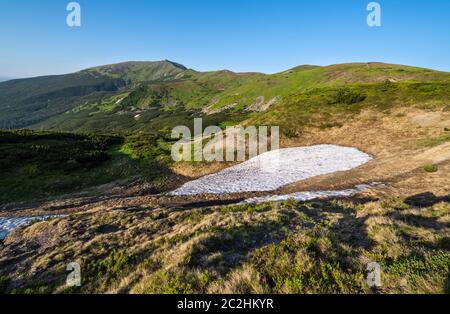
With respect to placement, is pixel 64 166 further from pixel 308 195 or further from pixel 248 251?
pixel 248 251

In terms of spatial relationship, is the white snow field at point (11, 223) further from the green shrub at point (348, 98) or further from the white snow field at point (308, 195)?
the green shrub at point (348, 98)

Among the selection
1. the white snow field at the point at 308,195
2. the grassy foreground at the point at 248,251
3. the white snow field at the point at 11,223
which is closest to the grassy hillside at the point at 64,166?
the white snow field at the point at 11,223

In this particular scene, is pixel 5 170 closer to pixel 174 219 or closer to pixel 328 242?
pixel 174 219

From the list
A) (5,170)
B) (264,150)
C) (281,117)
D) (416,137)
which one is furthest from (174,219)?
(281,117)

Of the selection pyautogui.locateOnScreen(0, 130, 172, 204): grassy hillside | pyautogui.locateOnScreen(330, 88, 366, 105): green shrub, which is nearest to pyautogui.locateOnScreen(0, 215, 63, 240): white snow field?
pyautogui.locateOnScreen(0, 130, 172, 204): grassy hillside

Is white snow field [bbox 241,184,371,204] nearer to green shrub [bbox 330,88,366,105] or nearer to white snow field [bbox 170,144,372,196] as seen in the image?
white snow field [bbox 170,144,372,196]

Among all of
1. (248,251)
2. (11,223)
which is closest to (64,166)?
(11,223)
